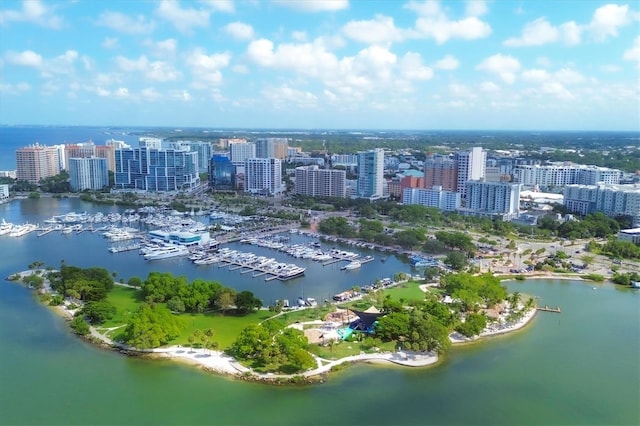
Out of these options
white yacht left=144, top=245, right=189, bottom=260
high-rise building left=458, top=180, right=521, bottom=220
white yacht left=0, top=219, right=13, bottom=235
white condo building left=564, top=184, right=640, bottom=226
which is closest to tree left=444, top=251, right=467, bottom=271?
white yacht left=144, top=245, right=189, bottom=260

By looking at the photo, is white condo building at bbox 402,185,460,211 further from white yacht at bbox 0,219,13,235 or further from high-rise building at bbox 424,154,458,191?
white yacht at bbox 0,219,13,235

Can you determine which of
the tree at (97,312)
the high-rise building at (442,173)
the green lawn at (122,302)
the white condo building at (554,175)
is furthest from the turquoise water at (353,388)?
the white condo building at (554,175)

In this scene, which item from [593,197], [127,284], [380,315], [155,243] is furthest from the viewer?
[593,197]

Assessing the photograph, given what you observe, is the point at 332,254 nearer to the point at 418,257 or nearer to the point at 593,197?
the point at 418,257

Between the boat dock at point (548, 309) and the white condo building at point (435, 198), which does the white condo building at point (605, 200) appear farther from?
the boat dock at point (548, 309)

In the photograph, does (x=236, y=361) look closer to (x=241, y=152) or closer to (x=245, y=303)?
(x=245, y=303)

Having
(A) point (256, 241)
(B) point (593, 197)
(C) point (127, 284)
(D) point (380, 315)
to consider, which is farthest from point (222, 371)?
(B) point (593, 197)

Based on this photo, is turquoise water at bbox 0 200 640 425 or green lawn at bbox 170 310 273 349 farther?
green lawn at bbox 170 310 273 349
